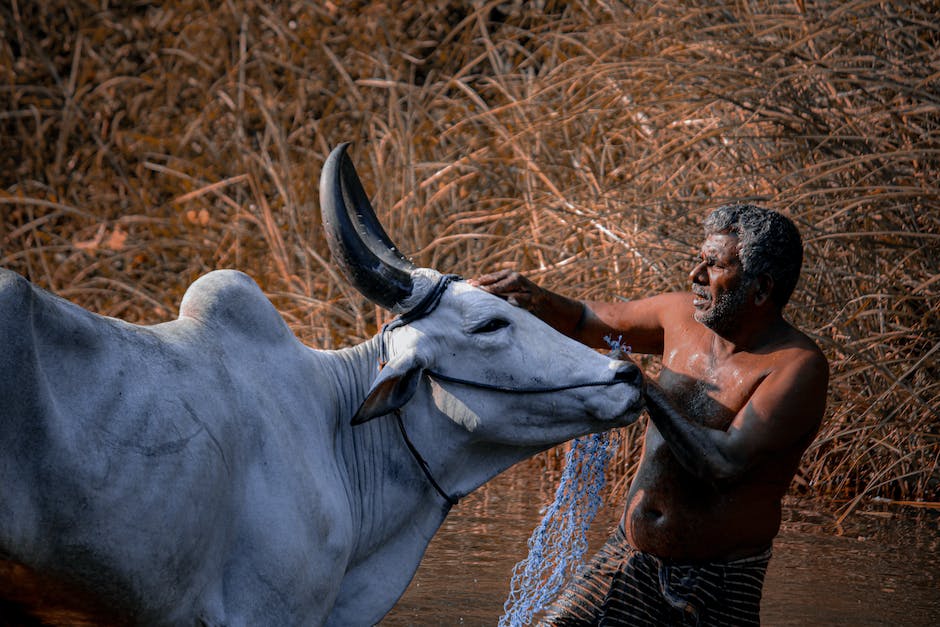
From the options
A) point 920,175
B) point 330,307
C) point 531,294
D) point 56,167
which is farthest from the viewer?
point 56,167

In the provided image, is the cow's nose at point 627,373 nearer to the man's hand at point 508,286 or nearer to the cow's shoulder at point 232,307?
the man's hand at point 508,286

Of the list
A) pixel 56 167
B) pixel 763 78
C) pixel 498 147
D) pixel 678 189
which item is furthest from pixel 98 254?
pixel 763 78

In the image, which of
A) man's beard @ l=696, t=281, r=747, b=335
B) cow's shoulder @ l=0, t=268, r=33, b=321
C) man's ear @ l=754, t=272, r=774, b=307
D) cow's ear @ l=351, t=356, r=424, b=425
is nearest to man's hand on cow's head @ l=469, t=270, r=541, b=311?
cow's ear @ l=351, t=356, r=424, b=425

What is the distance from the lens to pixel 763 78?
17.5 feet

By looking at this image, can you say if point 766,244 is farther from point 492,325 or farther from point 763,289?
point 492,325

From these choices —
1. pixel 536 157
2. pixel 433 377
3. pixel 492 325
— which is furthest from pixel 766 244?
pixel 536 157

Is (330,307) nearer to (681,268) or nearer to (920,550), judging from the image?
(681,268)

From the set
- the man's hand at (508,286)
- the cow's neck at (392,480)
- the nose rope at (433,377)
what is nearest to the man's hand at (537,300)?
the man's hand at (508,286)

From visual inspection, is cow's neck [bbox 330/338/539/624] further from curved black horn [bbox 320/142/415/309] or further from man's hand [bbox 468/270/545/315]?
man's hand [bbox 468/270/545/315]

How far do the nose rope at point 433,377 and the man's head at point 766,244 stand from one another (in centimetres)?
51

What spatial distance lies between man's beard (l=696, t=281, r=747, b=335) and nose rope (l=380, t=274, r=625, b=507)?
1.31ft

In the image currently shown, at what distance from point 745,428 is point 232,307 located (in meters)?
1.21

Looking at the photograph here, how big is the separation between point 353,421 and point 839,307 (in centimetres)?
308

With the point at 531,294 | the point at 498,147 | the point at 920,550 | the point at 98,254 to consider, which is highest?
the point at 531,294
